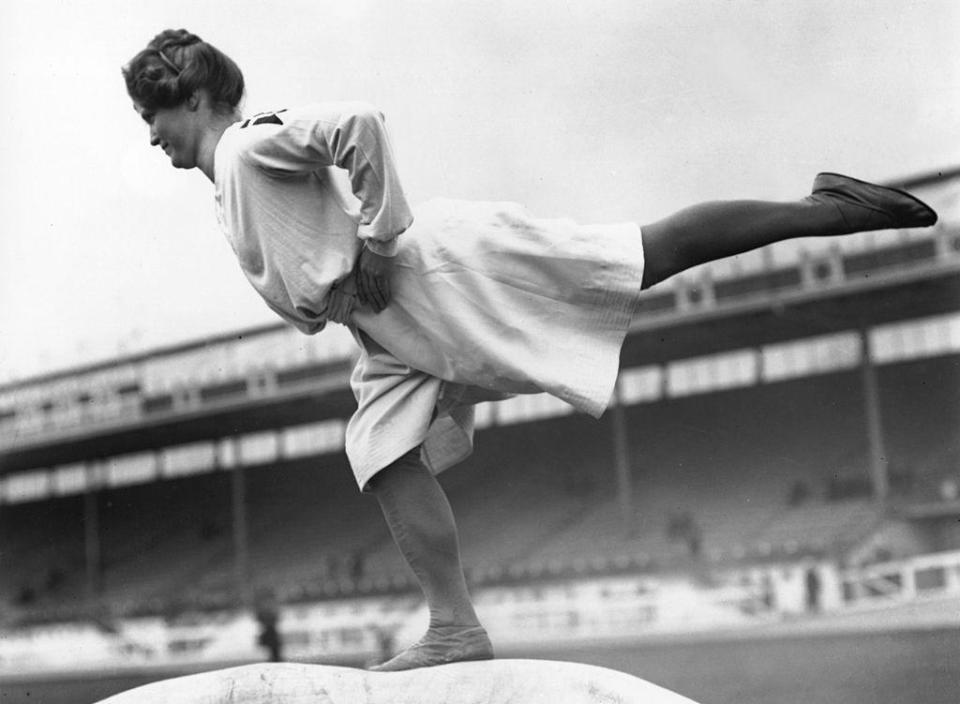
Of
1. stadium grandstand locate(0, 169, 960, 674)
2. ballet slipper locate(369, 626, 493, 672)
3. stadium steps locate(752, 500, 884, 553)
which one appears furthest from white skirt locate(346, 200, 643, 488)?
stadium steps locate(752, 500, 884, 553)

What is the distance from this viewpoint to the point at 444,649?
2.04m

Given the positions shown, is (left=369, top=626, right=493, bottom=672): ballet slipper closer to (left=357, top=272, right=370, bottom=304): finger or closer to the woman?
the woman

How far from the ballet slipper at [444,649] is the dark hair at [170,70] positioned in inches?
35.4

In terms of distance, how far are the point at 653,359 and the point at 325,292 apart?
66.2 feet

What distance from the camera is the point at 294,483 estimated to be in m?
24.2

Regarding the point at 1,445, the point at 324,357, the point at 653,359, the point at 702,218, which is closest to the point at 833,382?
the point at 653,359

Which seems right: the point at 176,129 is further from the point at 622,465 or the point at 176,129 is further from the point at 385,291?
the point at 622,465

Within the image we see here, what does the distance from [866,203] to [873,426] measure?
56.6ft

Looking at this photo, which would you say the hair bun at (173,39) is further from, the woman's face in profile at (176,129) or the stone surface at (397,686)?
the stone surface at (397,686)

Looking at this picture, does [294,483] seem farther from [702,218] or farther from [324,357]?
[702,218]

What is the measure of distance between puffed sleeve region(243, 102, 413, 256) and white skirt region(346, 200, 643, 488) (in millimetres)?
103

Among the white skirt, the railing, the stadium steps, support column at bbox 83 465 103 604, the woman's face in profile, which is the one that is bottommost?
support column at bbox 83 465 103 604

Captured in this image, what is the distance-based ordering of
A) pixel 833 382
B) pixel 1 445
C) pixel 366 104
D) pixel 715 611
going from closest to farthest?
pixel 366 104
pixel 715 611
pixel 833 382
pixel 1 445

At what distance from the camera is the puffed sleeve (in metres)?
1.93
